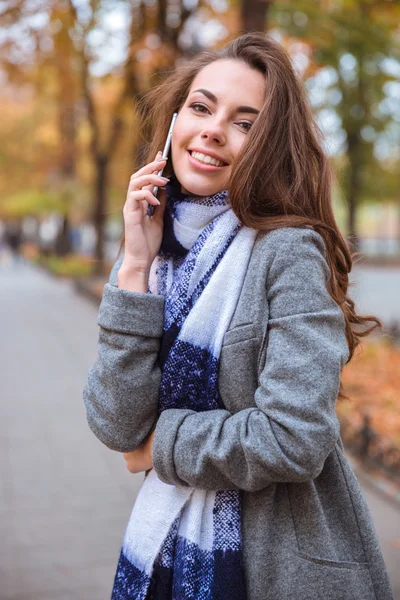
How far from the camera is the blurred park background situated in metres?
4.07

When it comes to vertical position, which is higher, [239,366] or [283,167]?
[283,167]

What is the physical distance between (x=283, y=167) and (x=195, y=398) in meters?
0.59

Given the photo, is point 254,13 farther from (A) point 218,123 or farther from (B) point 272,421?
(B) point 272,421

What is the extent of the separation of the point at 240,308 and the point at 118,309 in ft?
0.94

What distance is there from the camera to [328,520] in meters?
1.71

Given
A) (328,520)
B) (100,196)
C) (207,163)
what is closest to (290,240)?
(207,163)

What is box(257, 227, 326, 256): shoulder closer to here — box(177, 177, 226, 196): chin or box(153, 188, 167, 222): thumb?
box(177, 177, 226, 196): chin

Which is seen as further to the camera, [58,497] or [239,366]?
[58,497]

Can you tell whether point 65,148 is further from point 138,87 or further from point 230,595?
point 230,595

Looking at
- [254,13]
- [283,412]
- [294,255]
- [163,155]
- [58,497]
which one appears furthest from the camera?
[254,13]

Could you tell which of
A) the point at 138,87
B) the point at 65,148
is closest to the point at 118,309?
the point at 138,87

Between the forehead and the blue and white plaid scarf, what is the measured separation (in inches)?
9.5

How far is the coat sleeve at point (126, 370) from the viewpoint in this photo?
66.4 inches

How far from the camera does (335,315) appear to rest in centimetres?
162
